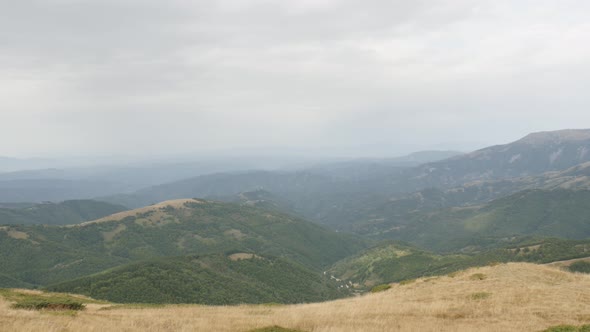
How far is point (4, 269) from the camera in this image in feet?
576

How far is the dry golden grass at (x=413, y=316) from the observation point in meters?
18.3

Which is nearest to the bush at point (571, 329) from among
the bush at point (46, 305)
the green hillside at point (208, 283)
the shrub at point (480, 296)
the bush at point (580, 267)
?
the shrub at point (480, 296)

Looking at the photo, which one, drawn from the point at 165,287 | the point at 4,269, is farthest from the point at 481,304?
the point at 4,269

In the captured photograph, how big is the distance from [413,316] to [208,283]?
361 feet

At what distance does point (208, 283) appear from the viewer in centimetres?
12000

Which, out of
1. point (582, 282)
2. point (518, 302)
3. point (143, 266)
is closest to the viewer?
point (518, 302)

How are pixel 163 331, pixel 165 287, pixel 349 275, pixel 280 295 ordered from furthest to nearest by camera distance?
1. pixel 349 275
2. pixel 280 295
3. pixel 165 287
4. pixel 163 331

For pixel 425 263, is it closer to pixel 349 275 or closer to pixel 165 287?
pixel 349 275

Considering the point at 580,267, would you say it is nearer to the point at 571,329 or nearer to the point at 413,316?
the point at 413,316

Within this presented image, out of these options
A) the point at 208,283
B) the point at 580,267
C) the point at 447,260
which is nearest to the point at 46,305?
the point at 208,283

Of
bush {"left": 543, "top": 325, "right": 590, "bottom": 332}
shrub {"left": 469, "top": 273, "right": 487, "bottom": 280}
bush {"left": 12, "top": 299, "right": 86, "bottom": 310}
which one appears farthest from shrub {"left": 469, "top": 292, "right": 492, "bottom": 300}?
bush {"left": 12, "top": 299, "right": 86, "bottom": 310}

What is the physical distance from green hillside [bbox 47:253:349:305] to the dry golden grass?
84187mm

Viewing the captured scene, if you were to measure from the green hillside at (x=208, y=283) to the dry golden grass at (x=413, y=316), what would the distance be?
84187 mm

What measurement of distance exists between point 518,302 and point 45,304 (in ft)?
116
